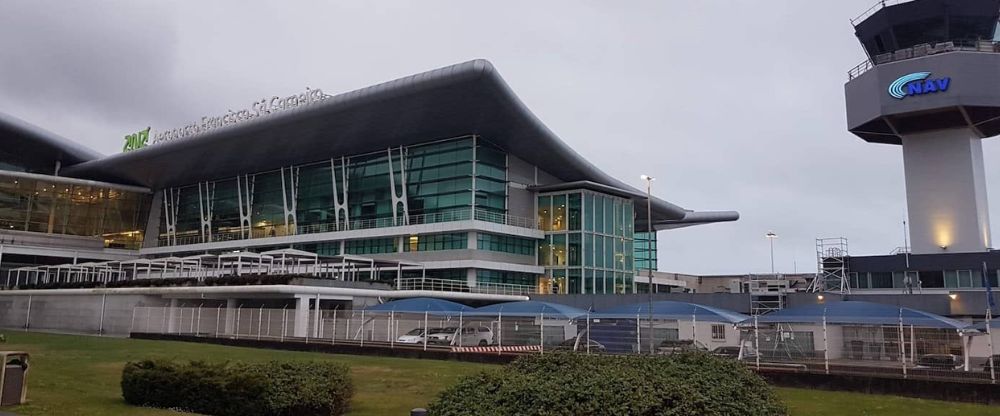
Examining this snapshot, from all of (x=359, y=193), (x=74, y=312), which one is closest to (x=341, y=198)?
(x=359, y=193)

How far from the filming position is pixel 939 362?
77.9ft

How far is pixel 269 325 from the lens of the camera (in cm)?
4078

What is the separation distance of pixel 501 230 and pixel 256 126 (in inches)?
871

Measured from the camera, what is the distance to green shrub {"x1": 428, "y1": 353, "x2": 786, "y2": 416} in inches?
363

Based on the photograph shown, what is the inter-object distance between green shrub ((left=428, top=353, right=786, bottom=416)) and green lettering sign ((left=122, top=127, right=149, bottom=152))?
7906cm

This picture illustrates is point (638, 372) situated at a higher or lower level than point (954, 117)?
lower

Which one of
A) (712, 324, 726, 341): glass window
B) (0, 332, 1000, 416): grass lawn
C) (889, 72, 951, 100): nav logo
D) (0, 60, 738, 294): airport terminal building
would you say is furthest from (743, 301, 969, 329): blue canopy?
(889, 72, 951, 100): nav logo

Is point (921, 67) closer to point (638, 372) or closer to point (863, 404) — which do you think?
point (863, 404)

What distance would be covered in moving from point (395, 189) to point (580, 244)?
16274mm

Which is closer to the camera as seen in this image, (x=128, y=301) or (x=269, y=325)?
(x=269, y=325)

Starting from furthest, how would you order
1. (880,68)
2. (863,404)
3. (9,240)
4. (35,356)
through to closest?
(9,240) → (880,68) → (35,356) → (863,404)

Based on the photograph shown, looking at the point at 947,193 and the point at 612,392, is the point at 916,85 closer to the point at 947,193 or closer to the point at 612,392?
the point at 947,193

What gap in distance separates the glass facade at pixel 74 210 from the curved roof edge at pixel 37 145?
4.46 meters

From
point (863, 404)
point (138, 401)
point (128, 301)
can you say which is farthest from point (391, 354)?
point (128, 301)
